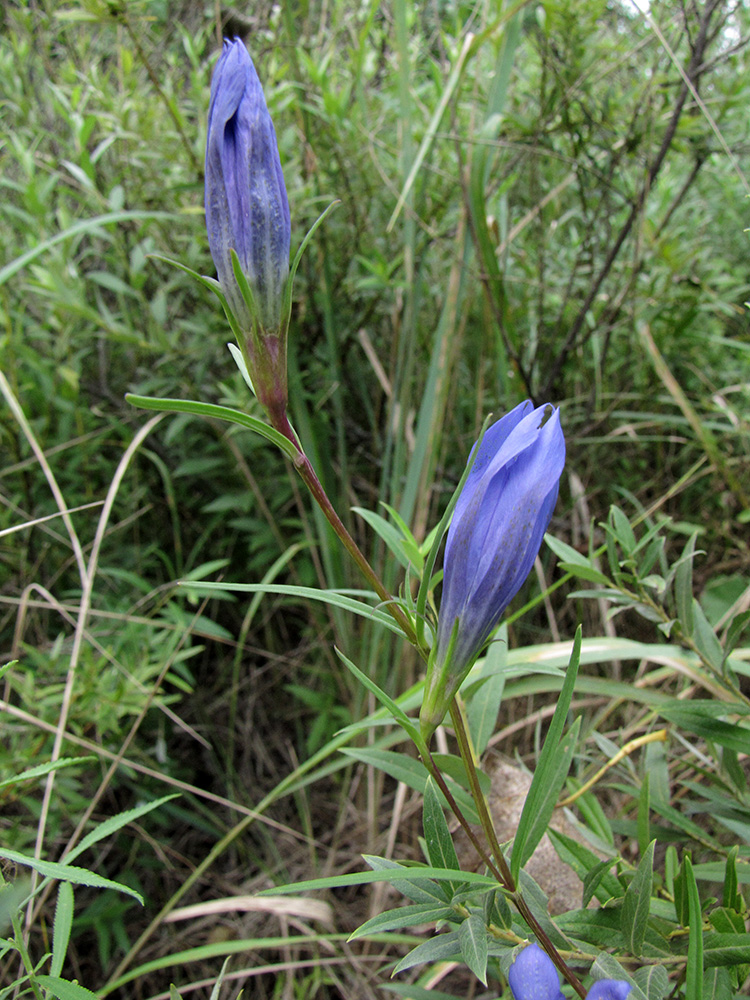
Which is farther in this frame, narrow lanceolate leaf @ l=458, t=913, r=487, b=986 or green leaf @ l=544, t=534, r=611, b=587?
green leaf @ l=544, t=534, r=611, b=587

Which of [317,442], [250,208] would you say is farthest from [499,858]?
[317,442]

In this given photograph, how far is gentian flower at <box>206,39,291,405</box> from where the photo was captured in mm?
391

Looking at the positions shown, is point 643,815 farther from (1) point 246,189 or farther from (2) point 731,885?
(1) point 246,189

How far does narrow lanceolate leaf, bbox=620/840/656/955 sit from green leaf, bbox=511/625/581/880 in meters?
0.06

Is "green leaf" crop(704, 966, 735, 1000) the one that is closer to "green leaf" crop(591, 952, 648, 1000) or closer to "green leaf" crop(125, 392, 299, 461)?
"green leaf" crop(591, 952, 648, 1000)

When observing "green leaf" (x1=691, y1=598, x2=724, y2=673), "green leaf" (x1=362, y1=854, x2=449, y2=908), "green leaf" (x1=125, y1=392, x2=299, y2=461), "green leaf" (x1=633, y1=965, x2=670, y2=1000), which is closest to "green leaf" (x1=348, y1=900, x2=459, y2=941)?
"green leaf" (x1=362, y1=854, x2=449, y2=908)

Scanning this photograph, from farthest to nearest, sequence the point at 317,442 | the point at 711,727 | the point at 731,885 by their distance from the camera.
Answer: the point at 317,442 < the point at 711,727 < the point at 731,885

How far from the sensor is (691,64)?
1043 mm

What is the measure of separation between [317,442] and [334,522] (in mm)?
900

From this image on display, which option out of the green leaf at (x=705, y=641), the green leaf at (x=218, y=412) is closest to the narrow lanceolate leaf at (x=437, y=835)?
the green leaf at (x=218, y=412)

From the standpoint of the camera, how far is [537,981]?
1.12ft

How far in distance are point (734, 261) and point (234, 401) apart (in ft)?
4.08

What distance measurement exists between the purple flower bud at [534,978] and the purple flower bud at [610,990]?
0.07ft

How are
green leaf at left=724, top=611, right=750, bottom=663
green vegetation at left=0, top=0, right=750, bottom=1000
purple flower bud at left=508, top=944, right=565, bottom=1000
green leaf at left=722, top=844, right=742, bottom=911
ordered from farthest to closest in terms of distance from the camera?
green vegetation at left=0, top=0, right=750, bottom=1000
green leaf at left=724, top=611, right=750, bottom=663
green leaf at left=722, top=844, right=742, bottom=911
purple flower bud at left=508, top=944, right=565, bottom=1000
